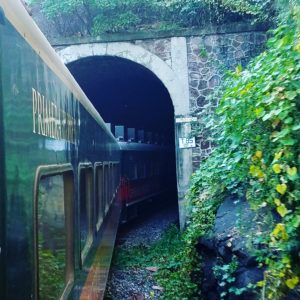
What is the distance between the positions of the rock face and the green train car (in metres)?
1.58

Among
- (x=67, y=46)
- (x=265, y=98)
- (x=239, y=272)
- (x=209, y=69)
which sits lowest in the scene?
(x=239, y=272)

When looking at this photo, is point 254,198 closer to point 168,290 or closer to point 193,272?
point 193,272

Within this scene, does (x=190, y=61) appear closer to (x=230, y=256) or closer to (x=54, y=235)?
(x=230, y=256)

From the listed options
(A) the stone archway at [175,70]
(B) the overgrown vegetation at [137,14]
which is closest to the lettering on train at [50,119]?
(A) the stone archway at [175,70]

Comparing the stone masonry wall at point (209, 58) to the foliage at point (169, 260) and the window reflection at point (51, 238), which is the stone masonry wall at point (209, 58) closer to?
the foliage at point (169, 260)

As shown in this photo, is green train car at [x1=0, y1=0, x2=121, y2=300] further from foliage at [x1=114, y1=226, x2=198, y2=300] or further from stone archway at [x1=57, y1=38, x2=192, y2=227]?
stone archway at [x1=57, y1=38, x2=192, y2=227]

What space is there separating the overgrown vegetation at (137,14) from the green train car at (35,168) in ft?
26.3

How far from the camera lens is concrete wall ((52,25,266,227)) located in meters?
10.2

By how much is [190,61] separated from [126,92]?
654cm

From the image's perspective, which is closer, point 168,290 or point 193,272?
point 193,272

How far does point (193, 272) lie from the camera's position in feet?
17.8

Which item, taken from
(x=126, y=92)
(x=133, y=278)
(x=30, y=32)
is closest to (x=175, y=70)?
(x=133, y=278)

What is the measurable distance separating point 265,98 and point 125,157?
8700mm

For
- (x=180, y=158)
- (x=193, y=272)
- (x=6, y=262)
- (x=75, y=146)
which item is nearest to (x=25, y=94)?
(x=6, y=262)
